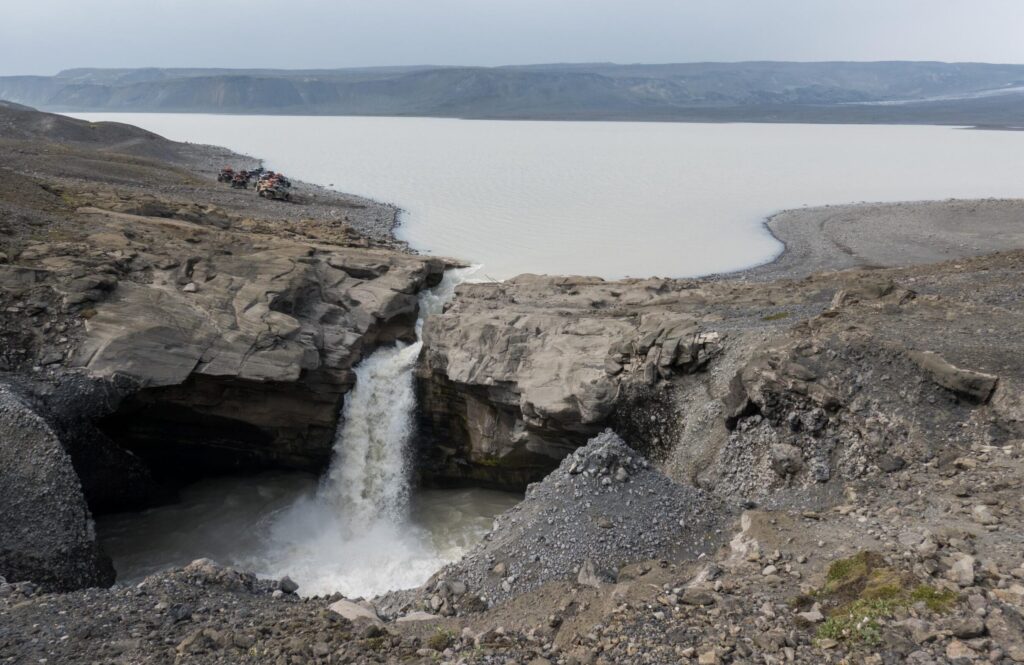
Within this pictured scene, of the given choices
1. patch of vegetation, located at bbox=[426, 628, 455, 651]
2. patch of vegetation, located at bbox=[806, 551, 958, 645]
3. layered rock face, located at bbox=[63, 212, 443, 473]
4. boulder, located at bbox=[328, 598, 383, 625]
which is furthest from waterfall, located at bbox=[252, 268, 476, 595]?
patch of vegetation, located at bbox=[806, 551, 958, 645]

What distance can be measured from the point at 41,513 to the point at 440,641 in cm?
886

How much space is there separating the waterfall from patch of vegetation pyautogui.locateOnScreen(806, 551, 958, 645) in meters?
9.16

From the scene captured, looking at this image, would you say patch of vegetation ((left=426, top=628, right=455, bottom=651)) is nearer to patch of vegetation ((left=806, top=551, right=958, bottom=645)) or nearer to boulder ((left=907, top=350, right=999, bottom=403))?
patch of vegetation ((left=806, top=551, right=958, bottom=645))

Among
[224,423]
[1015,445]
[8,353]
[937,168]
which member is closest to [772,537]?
[1015,445]

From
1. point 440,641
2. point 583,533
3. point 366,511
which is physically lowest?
point 366,511

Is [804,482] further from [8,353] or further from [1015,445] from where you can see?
[8,353]

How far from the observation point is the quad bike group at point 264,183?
45.1m

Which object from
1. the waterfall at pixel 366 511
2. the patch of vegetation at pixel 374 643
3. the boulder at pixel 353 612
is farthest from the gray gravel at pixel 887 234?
the patch of vegetation at pixel 374 643

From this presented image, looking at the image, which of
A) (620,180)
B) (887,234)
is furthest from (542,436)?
(620,180)

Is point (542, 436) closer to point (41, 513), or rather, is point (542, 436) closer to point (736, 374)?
point (736, 374)

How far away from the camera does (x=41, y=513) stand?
14.8 meters

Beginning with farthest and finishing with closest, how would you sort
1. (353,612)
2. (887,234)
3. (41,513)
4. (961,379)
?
(887,234)
(41,513)
(961,379)
(353,612)

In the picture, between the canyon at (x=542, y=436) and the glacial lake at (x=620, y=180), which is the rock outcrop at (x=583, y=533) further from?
the glacial lake at (x=620, y=180)

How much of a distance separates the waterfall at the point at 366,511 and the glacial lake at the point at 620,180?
37.9 ft
